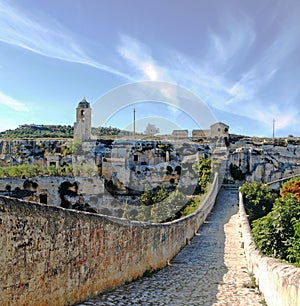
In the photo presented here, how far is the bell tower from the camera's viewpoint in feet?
144

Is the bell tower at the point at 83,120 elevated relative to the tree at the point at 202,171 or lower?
elevated

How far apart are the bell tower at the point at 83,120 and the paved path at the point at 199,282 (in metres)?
33.3

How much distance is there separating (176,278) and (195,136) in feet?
136

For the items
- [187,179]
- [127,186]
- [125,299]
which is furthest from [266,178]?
[125,299]

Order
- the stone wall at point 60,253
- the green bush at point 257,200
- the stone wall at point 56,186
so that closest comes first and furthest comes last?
the stone wall at point 60,253 → the green bush at point 257,200 → the stone wall at point 56,186

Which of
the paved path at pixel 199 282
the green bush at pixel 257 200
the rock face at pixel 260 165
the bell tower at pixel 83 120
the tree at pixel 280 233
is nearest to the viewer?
the paved path at pixel 199 282

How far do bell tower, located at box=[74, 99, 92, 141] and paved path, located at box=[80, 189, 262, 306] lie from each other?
109ft

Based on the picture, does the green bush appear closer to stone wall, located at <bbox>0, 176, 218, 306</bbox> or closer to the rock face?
the rock face

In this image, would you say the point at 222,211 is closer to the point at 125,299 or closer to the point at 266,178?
the point at 125,299

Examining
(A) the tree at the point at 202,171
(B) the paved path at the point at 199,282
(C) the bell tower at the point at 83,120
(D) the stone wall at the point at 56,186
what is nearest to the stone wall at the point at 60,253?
(B) the paved path at the point at 199,282

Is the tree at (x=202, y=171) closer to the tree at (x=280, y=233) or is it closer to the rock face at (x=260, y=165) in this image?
the rock face at (x=260, y=165)

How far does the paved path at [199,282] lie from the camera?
214 inches

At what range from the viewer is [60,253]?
389cm

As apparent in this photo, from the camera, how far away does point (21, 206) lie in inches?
125
